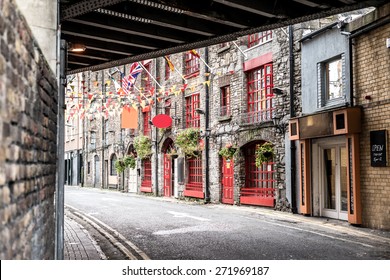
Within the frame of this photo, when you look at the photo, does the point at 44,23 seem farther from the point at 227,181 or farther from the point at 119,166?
the point at 119,166

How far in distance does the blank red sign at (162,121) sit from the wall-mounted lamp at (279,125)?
7.85 metres

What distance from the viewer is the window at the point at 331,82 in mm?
13781

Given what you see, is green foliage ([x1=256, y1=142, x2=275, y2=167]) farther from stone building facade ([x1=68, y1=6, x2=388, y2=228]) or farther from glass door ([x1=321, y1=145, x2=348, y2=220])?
glass door ([x1=321, y1=145, x2=348, y2=220])

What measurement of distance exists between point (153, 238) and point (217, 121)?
10725mm

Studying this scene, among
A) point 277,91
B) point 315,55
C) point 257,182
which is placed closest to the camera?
point 315,55

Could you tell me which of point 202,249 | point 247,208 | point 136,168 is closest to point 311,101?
point 247,208

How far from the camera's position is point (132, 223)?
13.4 m

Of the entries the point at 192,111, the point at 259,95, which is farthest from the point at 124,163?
the point at 259,95

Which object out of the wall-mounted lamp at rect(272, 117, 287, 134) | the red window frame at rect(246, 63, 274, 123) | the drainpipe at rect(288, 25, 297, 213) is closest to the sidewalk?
the drainpipe at rect(288, 25, 297, 213)

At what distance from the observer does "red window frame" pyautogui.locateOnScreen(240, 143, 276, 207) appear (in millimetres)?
17406

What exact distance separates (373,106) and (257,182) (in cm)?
718

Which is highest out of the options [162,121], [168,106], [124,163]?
[168,106]

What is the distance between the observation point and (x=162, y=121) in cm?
2358
